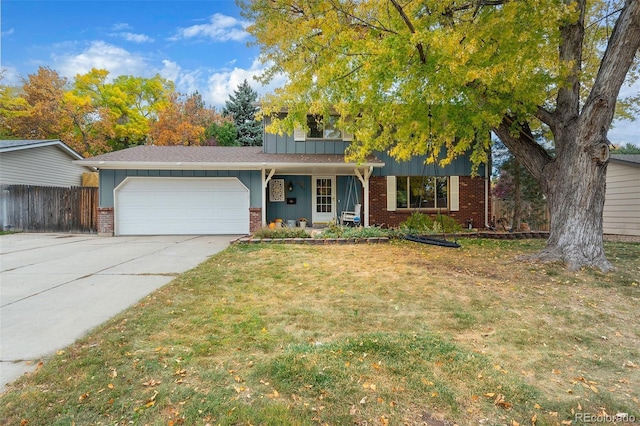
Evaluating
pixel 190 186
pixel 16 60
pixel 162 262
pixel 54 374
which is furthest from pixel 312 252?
pixel 16 60

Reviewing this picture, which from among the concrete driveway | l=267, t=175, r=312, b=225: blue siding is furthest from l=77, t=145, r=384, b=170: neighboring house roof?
the concrete driveway

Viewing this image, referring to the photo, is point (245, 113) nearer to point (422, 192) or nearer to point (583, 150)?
point (422, 192)

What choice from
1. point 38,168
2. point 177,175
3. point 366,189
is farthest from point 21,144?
point 366,189

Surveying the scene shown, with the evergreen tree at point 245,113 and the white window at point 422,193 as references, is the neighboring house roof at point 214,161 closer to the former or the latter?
the white window at point 422,193

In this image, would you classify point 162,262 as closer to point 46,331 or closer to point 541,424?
point 46,331

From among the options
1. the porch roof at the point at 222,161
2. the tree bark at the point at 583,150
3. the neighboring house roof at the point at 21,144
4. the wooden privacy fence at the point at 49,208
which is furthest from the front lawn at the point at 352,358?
the neighboring house roof at the point at 21,144

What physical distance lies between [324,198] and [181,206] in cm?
529

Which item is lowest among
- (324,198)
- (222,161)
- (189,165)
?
(324,198)

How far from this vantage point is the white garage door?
11.5 metres

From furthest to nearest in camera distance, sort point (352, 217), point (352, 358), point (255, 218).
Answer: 1. point (352, 217)
2. point (255, 218)
3. point (352, 358)

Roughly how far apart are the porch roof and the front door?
662 millimetres
